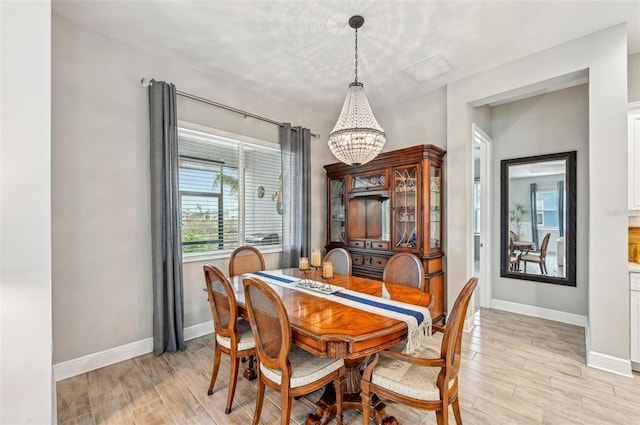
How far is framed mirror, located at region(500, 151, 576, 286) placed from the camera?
361 centimetres

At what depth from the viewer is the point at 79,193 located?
2.51m

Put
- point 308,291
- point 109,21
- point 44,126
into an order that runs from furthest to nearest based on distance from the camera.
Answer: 1. point 109,21
2. point 308,291
3. point 44,126

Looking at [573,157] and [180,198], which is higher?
[573,157]

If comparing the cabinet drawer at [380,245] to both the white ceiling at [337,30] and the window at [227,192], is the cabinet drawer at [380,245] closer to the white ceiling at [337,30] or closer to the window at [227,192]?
the window at [227,192]

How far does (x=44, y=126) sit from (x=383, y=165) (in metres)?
3.19

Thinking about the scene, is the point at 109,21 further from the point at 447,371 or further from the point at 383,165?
the point at 447,371

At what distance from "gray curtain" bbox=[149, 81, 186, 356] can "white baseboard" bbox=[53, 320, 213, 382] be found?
14 cm

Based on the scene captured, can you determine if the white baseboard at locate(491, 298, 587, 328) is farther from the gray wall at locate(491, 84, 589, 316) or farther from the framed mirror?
the framed mirror

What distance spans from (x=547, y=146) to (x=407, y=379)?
372cm

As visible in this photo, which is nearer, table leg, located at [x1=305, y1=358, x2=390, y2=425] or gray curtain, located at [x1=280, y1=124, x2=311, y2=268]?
table leg, located at [x1=305, y1=358, x2=390, y2=425]

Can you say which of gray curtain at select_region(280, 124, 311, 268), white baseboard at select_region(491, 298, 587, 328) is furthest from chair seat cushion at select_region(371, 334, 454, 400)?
white baseboard at select_region(491, 298, 587, 328)

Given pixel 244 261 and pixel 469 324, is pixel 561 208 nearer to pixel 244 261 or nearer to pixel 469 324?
pixel 469 324

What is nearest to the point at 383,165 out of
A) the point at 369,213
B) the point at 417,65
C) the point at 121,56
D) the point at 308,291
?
the point at 369,213

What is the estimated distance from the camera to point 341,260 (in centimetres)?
307
